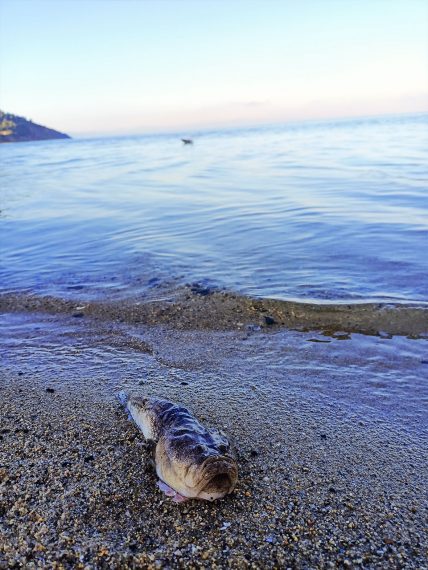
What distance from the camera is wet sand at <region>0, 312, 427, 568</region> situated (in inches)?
114

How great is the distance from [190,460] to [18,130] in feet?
468

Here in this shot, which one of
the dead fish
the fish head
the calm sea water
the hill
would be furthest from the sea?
the hill

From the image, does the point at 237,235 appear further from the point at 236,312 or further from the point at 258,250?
the point at 236,312

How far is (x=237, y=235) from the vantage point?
12.2m

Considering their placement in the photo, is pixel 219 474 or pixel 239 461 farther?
pixel 239 461

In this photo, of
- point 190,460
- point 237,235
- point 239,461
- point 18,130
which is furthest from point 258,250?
point 18,130

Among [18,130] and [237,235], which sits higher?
[18,130]

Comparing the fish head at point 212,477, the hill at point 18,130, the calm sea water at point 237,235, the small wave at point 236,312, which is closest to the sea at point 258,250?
the calm sea water at point 237,235


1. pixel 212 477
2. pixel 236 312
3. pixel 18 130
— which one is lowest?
pixel 236 312

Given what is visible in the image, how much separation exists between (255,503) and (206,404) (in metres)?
1.43

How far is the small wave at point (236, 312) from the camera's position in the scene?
6473 mm

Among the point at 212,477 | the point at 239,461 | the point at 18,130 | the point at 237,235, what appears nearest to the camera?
the point at 212,477

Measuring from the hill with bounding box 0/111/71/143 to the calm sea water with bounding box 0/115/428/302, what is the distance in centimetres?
11534

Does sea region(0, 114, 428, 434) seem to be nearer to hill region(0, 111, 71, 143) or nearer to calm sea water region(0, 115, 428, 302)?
calm sea water region(0, 115, 428, 302)
